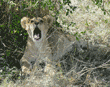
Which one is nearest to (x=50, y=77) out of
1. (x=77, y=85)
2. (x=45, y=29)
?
(x=77, y=85)

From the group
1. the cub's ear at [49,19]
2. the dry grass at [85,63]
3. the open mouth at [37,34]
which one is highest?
the cub's ear at [49,19]

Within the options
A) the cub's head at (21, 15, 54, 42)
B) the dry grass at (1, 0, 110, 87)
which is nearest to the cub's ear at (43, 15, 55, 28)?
the cub's head at (21, 15, 54, 42)

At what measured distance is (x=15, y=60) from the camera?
4.59 meters

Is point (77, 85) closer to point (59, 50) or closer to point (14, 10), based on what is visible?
point (59, 50)

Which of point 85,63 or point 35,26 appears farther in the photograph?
point 35,26

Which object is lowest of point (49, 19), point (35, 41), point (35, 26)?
point (35, 41)

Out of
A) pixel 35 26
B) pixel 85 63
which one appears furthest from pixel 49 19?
pixel 85 63

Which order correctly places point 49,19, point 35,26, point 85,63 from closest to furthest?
1. point 85,63
2. point 35,26
3. point 49,19

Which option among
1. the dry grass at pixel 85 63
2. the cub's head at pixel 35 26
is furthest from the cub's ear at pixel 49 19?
the dry grass at pixel 85 63

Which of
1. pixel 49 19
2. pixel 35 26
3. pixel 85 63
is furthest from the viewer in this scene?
pixel 49 19

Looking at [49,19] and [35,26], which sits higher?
[49,19]

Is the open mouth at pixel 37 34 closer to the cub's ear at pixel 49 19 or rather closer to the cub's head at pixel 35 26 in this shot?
the cub's head at pixel 35 26

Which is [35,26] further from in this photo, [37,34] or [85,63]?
[85,63]

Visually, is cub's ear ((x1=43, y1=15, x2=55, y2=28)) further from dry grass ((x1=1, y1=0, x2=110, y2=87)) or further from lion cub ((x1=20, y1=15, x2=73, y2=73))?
dry grass ((x1=1, y1=0, x2=110, y2=87))
